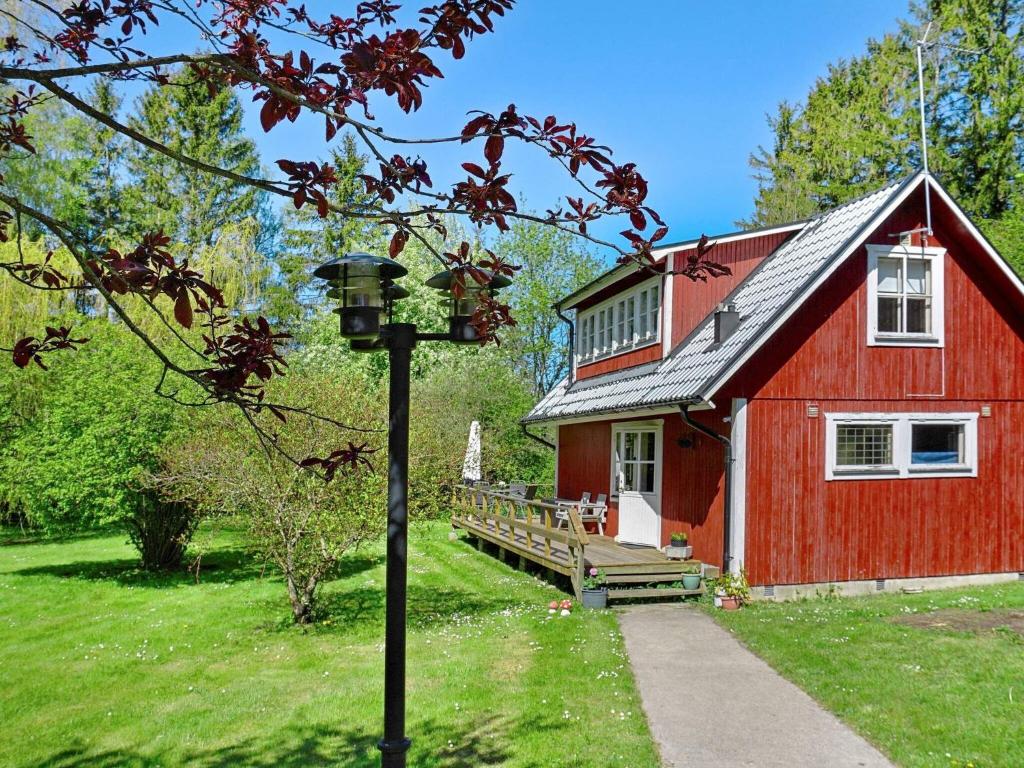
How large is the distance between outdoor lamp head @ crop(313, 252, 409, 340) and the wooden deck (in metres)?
7.64

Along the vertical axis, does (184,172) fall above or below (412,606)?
above

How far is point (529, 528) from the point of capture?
14148 millimetres

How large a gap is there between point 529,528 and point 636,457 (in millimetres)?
2432

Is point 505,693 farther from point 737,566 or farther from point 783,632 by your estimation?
point 737,566

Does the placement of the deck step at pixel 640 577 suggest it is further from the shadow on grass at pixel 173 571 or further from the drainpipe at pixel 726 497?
the shadow on grass at pixel 173 571

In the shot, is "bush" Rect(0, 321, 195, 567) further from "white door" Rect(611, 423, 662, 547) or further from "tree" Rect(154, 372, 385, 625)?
"white door" Rect(611, 423, 662, 547)

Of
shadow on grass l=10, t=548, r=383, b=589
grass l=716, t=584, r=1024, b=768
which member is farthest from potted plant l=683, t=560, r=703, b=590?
shadow on grass l=10, t=548, r=383, b=589

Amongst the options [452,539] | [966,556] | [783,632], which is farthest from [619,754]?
[452,539]

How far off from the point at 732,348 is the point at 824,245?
2.52 metres

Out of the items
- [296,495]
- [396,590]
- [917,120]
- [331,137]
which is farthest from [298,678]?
[917,120]

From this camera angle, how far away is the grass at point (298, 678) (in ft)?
20.5

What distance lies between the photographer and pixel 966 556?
39.4ft

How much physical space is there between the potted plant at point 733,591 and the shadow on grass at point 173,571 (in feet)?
23.1

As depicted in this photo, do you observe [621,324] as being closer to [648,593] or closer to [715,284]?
[715,284]
